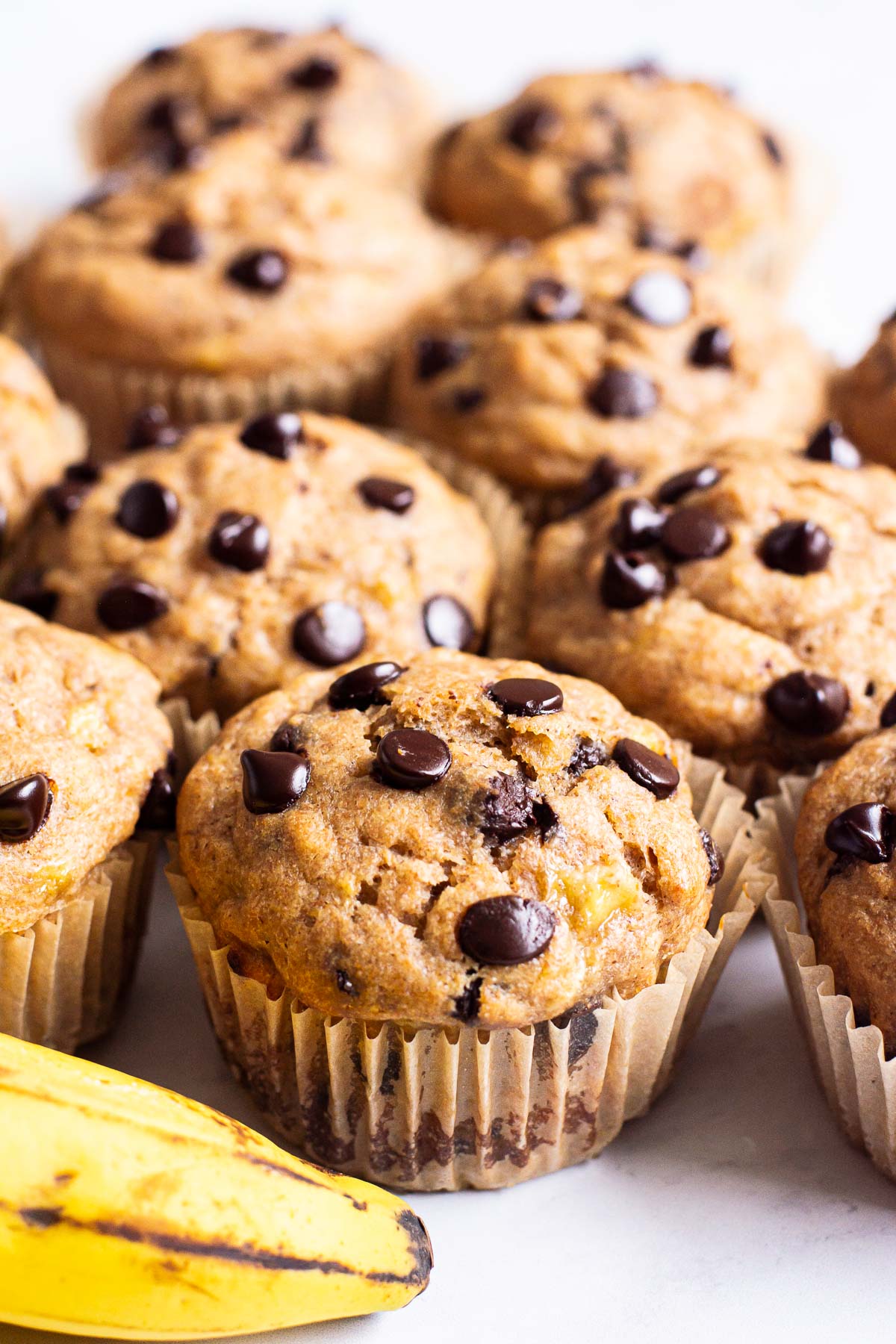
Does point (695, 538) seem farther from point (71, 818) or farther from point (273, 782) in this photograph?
point (71, 818)

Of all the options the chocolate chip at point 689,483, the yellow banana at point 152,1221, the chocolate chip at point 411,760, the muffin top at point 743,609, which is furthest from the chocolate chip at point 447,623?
the yellow banana at point 152,1221

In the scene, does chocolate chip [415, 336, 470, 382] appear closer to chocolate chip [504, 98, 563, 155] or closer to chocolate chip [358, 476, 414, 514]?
chocolate chip [358, 476, 414, 514]

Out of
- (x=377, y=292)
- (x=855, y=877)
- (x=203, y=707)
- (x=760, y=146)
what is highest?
(x=760, y=146)

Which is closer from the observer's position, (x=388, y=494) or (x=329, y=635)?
(x=329, y=635)

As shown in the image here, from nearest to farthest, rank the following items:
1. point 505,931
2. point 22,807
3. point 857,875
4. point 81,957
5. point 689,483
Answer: point 505,931 < point 22,807 < point 857,875 < point 81,957 < point 689,483

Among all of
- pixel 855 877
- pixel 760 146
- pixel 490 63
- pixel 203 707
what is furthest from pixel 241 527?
pixel 490 63

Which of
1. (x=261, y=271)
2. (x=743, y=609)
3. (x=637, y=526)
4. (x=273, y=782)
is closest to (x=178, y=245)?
(x=261, y=271)

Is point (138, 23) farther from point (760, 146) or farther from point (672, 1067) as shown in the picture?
point (672, 1067)
